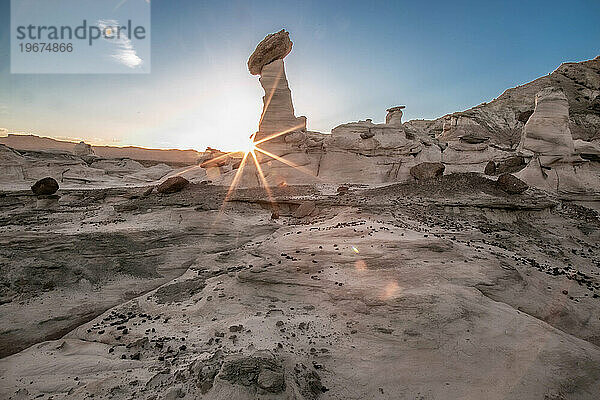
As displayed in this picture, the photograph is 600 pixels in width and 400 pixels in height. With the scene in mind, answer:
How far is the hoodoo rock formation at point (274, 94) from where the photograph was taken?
16.8 metres

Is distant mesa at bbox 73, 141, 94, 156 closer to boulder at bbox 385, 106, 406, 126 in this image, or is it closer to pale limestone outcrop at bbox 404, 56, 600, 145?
boulder at bbox 385, 106, 406, 126

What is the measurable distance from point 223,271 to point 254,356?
320cm

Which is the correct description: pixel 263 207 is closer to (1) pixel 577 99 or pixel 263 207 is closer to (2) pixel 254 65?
(2) pixel 254 65

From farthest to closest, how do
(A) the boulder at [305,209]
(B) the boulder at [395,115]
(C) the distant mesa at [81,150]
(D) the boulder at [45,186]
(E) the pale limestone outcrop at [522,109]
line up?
(E) the pale limestone outcrop at [522,109], (C) the distant mesa at [81,150], (B) the boulder at [395,115], (D) the boulder at [45,186], (A) the boulder at [305,209]

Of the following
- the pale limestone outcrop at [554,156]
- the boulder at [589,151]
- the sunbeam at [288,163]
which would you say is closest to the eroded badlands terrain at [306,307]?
the pale limestone outcrop at [554,156]

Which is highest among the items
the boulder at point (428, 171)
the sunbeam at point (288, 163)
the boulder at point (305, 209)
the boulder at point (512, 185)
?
the sunbeam at point (288, 163)

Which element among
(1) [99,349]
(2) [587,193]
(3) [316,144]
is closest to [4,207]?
(1) [99,349]

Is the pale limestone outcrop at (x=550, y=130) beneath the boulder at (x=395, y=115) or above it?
beneath

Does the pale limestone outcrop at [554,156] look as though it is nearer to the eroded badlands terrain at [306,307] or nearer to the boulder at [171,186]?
the eroded badlands terrain at [306,307]

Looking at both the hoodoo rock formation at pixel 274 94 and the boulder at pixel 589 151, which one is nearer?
the boulder at pixel 589 151

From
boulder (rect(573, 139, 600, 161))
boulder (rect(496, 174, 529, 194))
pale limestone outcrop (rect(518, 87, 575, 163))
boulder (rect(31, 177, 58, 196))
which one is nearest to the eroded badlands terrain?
boulder (rect(496, 174, 529, 194))

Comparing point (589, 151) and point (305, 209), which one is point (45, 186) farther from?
point (589, 151)

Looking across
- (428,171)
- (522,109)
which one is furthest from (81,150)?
(522,109)

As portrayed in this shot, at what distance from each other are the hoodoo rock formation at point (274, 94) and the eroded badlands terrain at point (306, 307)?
29.2 ft
